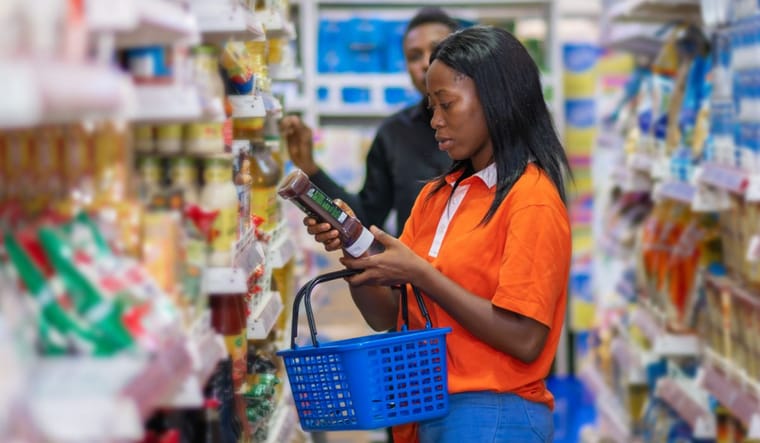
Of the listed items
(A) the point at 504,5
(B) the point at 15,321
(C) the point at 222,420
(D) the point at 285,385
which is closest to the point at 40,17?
(B) the point at 15,321

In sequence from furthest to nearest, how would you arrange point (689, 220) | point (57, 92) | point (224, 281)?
1. point (689, 220)
2. point (224, 281)
3. point (57, 92)

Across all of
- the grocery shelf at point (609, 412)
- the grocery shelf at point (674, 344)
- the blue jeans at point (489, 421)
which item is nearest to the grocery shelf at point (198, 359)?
the blue jeans at point (489, 421)

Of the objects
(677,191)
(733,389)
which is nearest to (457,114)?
(733,389)

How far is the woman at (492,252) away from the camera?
2.75 metres

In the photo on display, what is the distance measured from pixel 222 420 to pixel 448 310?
60 cm

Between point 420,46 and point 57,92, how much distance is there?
2987mm

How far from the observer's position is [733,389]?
13.9 ft

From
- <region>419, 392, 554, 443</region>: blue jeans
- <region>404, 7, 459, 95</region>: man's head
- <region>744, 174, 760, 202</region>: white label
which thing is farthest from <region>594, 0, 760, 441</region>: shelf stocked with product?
<region>419, 392, 554, 443</region>: blue jeans

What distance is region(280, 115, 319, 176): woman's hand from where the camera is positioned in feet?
12.8

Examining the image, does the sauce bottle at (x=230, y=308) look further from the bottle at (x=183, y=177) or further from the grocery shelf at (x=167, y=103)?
the grocery shelf at (x=167, y=103)

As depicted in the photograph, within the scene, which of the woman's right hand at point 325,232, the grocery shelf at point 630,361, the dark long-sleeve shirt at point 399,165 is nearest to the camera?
the woman's right hand at point 325,232

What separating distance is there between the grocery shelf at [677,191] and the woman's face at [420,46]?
1162mm

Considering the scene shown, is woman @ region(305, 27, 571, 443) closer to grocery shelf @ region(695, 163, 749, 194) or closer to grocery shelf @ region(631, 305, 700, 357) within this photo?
grocery shelf @ region(695, 163, 749, 194)

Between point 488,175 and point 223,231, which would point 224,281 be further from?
point 488,175
